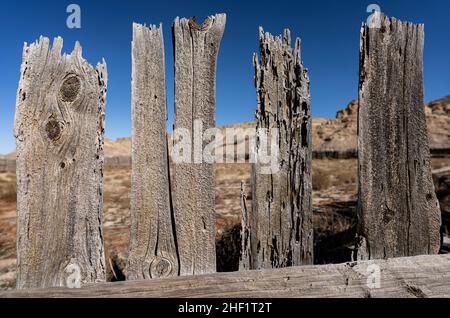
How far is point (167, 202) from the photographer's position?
Result: 143cm

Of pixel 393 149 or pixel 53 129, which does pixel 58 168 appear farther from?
pixel 393 149

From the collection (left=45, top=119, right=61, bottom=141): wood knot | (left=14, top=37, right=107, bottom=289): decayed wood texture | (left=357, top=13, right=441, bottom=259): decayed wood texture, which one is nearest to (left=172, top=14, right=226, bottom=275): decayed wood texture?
(left=14, top=37, right=107, bottom=289): decayed wood texture

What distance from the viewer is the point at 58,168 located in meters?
1.36

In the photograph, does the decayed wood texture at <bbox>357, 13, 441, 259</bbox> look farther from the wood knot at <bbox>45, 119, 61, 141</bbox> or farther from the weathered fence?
the wood knot at <bbox>45, 119, 61, 141</bbox>

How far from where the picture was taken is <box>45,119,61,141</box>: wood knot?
1.35 metres

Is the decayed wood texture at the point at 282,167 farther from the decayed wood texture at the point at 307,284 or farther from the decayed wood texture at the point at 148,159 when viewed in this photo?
the decayed wood texture at the point at 148,159

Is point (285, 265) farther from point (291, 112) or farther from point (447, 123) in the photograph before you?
point (447, 123)

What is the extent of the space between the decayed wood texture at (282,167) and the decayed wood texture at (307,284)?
148 millimetres

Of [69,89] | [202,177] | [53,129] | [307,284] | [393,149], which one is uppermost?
[69,89]

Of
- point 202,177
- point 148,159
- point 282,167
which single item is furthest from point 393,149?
point 148,159

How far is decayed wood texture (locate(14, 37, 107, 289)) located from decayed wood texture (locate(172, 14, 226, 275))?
0.36 metres

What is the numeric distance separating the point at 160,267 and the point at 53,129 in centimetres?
81

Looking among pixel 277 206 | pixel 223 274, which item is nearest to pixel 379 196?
pixel 277 206

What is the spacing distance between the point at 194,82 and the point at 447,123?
18457 mm
